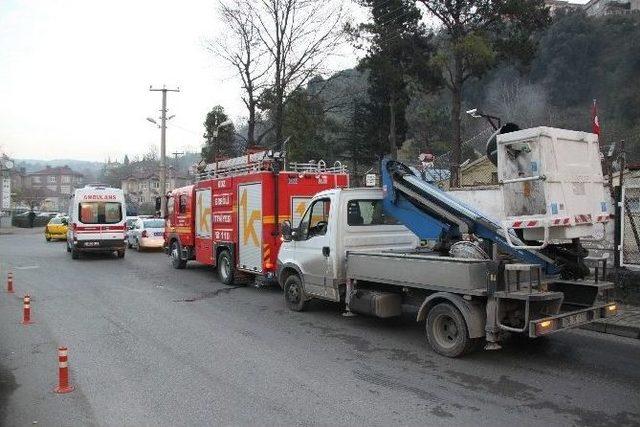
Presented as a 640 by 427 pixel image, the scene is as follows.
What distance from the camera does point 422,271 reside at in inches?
279

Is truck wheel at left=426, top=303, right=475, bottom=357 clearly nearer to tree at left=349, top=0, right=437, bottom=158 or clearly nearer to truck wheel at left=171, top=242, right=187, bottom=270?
truck wheel at left=171, top=242, right=187, bottom=270

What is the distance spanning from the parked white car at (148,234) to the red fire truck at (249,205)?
8528 millimetres

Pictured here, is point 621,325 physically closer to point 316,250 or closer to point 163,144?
point 316,250

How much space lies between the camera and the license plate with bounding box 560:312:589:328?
21.0 ft

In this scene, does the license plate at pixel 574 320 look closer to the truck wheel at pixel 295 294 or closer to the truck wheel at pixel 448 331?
the truck wheel at pixel 448 331

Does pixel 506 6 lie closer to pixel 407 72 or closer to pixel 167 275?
pixel 407 72

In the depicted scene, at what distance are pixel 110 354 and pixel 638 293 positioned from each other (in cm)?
875

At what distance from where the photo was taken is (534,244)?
22.5ft

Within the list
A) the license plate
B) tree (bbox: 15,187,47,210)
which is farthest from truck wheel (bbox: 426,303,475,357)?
tree (bbox: 15,187,47,210)

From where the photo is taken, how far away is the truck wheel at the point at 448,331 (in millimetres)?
6660

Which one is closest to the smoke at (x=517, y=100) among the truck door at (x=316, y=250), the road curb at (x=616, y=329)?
the road curb at (x=616, y=329)

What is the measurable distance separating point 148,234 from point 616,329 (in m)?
19.3

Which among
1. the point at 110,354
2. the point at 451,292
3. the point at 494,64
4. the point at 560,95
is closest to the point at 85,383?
the point at 110,354

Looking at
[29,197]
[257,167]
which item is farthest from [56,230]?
[29,197]
